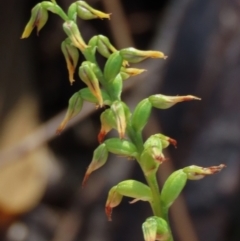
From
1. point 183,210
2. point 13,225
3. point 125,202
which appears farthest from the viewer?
point 13,225

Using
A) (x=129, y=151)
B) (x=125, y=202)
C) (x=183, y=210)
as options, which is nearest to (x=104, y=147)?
(x=129, y=151)

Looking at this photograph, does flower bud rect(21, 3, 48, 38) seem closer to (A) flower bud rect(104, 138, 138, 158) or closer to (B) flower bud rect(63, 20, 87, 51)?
(B) flower bud rect(63, 20, 87, 51)

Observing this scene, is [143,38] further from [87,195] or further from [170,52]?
[87,195]

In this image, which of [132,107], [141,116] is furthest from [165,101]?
[132,107]

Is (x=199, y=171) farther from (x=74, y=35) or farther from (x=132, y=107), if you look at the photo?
(x=132, y=107)

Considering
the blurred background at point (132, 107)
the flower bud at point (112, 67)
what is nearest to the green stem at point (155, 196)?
the flower bud at point (112, 67)
